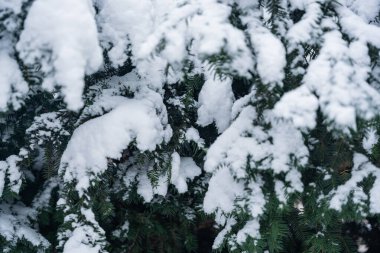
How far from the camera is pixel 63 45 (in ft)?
3.93

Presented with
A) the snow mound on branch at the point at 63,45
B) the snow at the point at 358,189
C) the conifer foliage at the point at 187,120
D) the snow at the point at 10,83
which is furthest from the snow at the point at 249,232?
the snow at the point at 10,83

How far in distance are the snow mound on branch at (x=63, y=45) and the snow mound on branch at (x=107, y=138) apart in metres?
0.57

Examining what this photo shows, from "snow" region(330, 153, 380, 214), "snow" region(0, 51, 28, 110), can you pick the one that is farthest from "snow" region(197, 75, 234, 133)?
"snow" region(0, 51, 28, 110)

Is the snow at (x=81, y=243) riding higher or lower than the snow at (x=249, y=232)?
lower

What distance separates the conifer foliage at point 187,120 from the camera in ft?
4.20

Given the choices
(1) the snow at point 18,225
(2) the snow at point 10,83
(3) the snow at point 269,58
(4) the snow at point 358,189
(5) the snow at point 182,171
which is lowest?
(1) the snow at point 18,225

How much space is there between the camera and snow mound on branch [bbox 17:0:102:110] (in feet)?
3.84

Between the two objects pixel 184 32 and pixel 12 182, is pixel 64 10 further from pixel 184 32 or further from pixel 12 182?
pixel 12 182

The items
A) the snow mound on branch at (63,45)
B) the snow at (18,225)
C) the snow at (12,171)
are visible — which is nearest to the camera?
the snow mound on branch at (63,45)

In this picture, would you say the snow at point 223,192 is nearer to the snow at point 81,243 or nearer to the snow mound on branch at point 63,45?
the snow at point 81,243

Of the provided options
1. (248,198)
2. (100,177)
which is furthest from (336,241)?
(100,177)

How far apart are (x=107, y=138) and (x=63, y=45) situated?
2.30 ft

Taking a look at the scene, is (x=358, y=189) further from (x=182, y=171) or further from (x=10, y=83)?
(x=10, y=83)

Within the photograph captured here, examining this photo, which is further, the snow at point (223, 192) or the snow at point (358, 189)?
the snow at point (223, 192)
